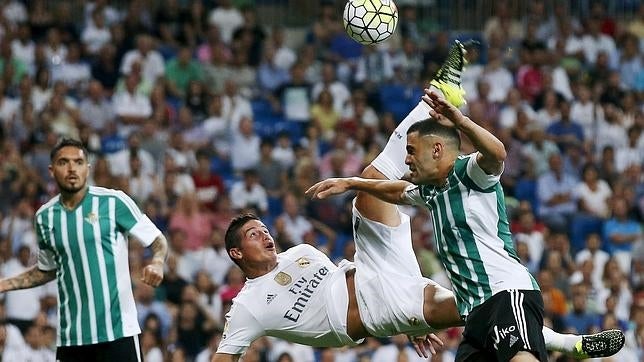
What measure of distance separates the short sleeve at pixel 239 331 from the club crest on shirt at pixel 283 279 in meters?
0.30

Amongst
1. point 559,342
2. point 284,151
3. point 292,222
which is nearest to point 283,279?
point 559,342

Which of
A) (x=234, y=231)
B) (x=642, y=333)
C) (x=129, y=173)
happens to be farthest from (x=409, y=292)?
(x=129, y=173)

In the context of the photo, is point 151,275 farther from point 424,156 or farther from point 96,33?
point 96,33

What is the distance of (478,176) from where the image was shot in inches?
286

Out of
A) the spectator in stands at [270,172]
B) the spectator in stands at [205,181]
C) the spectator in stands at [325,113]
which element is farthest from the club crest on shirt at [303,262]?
the spectator in stands at [325,113]

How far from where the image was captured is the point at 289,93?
17.2 meters

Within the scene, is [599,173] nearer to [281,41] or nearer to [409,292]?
[281,41]

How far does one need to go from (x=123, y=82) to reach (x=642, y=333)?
680 centimetres

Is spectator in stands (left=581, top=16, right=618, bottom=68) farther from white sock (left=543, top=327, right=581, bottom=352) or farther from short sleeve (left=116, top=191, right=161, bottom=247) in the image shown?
short sleeve (left=116, top=191, right=161, bottom=247)

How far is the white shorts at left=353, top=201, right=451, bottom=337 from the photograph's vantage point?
8.45 metres

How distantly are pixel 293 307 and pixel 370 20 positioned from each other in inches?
87.6

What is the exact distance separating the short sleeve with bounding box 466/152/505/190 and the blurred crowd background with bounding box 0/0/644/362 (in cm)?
570

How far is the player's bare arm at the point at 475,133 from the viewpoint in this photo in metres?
6.97

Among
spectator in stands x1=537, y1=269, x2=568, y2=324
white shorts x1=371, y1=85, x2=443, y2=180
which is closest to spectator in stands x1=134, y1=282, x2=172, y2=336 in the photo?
spectator in stands x1=537, y1=269, x2=568, y2=324
